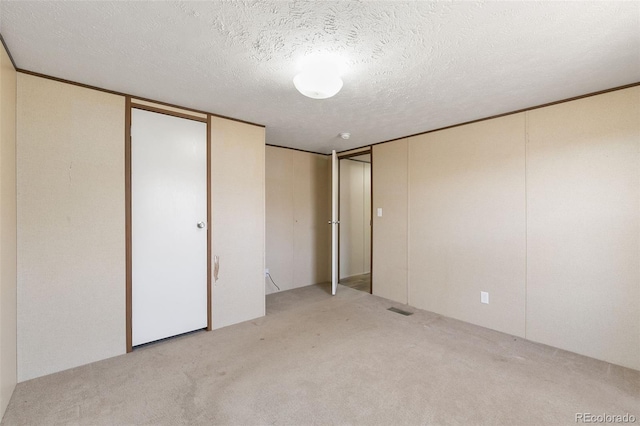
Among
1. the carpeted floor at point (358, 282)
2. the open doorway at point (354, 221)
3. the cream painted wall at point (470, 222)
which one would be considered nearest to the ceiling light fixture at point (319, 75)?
the cream painted wall at point (470, 222)

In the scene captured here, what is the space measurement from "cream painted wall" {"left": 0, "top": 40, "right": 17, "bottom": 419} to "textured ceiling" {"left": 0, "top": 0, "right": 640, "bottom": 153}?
270 mm

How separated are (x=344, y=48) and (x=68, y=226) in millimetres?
2412

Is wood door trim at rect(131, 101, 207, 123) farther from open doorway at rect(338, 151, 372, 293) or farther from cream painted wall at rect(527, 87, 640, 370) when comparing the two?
cream painted wall at rect(527, 87, 640, 370)

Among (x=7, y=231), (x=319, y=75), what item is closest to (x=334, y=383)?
(x=319, y=75)

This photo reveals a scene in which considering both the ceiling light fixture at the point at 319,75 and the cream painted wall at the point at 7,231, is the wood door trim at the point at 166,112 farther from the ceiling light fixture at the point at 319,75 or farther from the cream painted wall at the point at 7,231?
the ceiling light fixture at the point at 319,75

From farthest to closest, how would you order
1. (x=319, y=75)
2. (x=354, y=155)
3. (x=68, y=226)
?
(x=354, y=155)
(x=68, y=226)
(x=319, y=75)

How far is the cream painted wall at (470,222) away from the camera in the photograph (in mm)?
2803

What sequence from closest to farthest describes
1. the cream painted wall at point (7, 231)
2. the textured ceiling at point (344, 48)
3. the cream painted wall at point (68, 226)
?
the textured ceiling at point (344, 48) → the cream painted wall at point (7, 231) → the cream painted wall at point (68, 226)

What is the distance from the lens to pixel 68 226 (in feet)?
7.09

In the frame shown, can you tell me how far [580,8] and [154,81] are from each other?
269 centimetres

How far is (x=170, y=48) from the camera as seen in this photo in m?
1.73

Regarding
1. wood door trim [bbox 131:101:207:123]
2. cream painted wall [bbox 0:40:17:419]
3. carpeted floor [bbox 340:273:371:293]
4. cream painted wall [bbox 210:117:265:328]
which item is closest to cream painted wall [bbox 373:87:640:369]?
carpeted floor [bbox 340:273:371:293]

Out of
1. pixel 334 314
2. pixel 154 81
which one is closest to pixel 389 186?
pixel 334 314

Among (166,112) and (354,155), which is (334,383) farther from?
(354,155)
